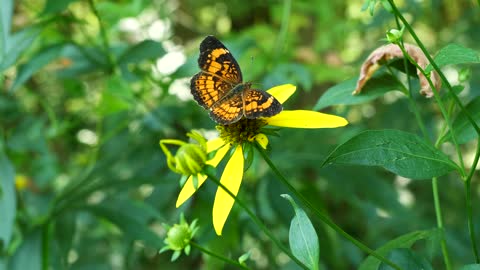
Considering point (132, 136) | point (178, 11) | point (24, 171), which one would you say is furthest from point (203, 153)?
point (178, 11)

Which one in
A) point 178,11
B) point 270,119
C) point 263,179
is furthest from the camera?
point 178,11

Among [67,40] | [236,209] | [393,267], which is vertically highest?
[393,267]

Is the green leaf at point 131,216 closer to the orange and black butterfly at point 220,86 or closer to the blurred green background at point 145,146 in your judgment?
the blurred green background at point 145,146

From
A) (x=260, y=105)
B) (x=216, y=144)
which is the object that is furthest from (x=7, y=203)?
(x=260, y=105)

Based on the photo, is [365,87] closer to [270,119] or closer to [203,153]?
[270,119]

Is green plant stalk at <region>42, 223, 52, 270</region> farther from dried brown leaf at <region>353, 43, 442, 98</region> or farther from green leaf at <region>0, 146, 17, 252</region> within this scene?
dried brown leaf at <region>353, 43, 442, 98</region>

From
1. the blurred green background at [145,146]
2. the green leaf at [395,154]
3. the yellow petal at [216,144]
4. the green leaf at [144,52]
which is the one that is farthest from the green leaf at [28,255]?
Result: the green leaf at [395,154]
